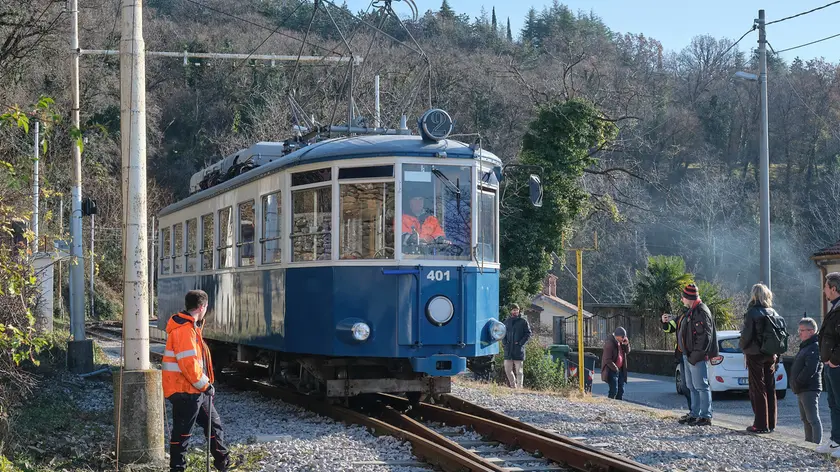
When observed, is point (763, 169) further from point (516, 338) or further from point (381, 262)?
point (381, 262)

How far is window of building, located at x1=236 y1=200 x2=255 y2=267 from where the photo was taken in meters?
13.0

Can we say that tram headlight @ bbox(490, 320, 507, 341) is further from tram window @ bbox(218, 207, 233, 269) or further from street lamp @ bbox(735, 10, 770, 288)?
street lamp @ bbox(735, 10, 770, 288)

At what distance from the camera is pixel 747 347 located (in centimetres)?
1124

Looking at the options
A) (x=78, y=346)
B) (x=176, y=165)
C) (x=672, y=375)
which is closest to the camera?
(x=78, y=346)

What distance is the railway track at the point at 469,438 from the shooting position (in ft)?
28.2

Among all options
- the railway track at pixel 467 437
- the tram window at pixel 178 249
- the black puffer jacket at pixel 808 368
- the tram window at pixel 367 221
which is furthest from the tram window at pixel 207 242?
the black puffer jacket at pixel 808 368

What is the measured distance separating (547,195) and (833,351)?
66.9 feet

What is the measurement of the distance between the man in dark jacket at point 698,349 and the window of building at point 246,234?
5250 mm

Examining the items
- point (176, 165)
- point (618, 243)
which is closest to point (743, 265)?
point (618, 243)

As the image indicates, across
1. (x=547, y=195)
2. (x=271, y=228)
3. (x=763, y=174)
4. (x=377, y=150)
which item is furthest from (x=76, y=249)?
(x=547, y=195)

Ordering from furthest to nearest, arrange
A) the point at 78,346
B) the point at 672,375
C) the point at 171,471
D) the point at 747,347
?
1. the point at 672,375
2. the point at 78,346
3. the point at 747,347
4. the point at 171,471

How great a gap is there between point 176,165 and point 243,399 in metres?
44.9

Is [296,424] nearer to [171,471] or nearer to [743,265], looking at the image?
[171,471]

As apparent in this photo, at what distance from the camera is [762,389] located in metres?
11.2
